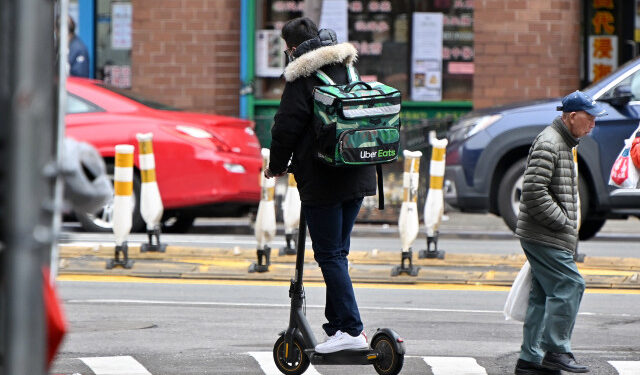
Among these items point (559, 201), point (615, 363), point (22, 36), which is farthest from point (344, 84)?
point (22, 36)

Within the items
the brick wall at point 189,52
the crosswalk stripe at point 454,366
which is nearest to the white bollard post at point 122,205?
the crosswalk stripe at point 454,366

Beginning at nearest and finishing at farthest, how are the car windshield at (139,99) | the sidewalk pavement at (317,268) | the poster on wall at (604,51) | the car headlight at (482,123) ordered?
the sidewalk pavement at (317,268) → the car headlight at (482,123) → the car windshield at (139,99) → the poster on wall at (604,51)

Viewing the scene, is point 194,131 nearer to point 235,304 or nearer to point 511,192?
point 511,192

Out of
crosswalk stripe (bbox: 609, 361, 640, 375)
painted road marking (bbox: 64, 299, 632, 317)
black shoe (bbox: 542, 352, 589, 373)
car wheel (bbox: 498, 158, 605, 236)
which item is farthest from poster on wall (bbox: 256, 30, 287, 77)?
black shoe (bbox: 542, 352, 589, 373)

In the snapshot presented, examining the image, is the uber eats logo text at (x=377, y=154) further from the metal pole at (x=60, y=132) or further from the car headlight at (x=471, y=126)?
the car headlight at (x=471, y=126)

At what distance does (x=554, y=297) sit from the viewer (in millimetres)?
6457

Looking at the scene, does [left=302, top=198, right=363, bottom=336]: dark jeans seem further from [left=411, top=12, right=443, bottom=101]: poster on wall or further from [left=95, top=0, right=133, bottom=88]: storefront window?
[left=95, top=0, right=133, bottom=88]: storefront window

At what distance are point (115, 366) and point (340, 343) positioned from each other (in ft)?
4.34

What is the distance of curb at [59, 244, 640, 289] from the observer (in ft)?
33.6

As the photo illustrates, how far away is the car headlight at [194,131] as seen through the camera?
1309 cm

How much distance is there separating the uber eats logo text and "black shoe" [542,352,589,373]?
1.35 meters

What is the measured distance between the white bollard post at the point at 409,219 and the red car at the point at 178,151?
2.72 meters

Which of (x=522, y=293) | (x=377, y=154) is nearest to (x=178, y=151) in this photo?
(x=522, y=293)

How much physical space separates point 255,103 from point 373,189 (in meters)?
12.3
